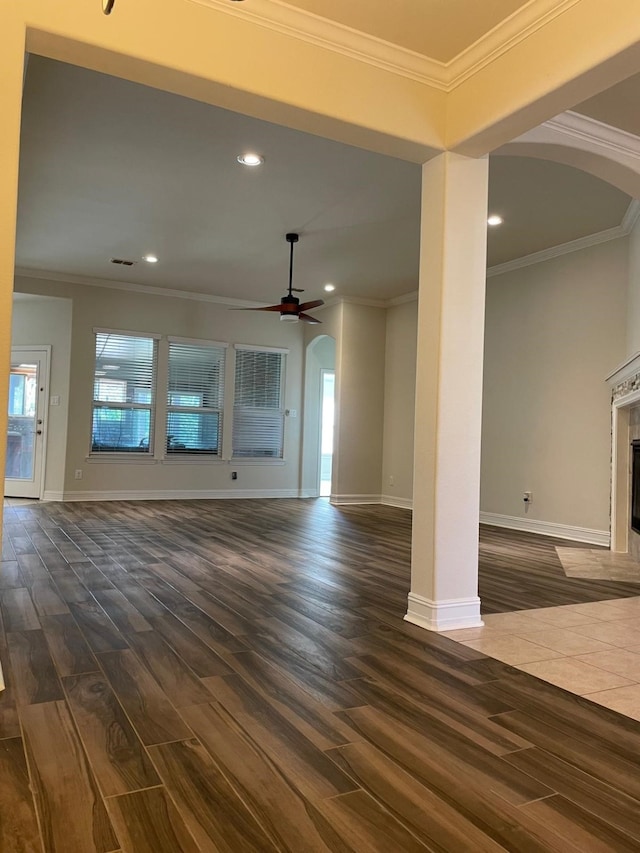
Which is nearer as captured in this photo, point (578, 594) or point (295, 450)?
point (578, 594)

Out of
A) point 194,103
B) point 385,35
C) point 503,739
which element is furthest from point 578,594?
point 194,103

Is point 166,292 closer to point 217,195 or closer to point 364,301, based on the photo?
point 364,301

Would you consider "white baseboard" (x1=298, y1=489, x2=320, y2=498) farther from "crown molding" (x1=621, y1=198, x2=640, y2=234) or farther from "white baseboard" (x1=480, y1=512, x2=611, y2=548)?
"crown molding" (x1=621, y1=198, x2=640, y2=234)

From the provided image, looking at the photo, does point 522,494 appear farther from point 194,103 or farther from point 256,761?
point 256,761

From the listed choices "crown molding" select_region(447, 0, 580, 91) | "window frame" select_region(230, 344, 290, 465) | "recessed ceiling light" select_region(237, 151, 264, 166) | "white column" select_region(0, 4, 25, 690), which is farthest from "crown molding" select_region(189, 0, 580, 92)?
"window frame" select_region(230, 344, 290, 465)

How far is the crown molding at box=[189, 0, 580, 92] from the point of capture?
266cm

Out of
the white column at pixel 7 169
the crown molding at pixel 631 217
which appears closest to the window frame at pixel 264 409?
the crown molding at pixel 631 217

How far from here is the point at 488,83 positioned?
2.97m

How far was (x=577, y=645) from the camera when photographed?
9.72ft

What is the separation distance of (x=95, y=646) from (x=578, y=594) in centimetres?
297

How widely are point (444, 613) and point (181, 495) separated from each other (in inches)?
260

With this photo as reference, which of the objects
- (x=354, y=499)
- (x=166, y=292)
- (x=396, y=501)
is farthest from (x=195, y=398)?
(x=396, y=501)

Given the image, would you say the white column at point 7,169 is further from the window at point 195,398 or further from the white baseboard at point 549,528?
the window at point 195,398

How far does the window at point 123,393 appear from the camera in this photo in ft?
28.6
